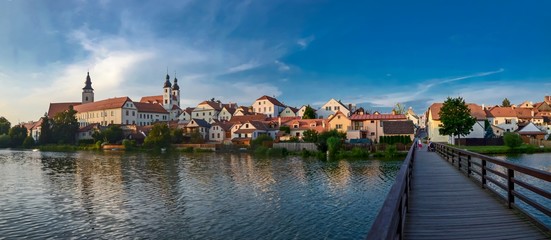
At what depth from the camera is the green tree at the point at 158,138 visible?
85812 mm

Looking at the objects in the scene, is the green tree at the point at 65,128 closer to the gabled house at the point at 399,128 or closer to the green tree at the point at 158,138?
the green tree at the point at 158,138

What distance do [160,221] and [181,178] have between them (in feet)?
53.1

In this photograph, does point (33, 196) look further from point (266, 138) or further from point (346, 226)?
point (266, 138)

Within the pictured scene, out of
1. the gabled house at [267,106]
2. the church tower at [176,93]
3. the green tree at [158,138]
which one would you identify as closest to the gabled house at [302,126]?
the green tree at [158,138]

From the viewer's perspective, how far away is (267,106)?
12256 cm

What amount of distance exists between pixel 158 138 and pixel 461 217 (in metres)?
84.4

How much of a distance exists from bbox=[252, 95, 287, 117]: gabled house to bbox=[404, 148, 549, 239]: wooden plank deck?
4321 inches

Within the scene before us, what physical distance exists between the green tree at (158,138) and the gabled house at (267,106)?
135 feet

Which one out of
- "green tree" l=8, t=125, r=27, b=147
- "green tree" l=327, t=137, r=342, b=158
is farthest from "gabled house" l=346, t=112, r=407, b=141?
"green tree" l=8, t=125, r=27, b=147

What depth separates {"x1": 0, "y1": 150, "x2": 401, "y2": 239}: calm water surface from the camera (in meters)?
16.3

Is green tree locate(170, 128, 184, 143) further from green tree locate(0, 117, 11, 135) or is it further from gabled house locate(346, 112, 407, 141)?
green tree locate(0, 117, 11, 135)

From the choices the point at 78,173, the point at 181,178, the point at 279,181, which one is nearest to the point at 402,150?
the point at 279,181

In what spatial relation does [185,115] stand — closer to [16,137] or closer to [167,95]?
[167,95]

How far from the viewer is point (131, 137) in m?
99.6
